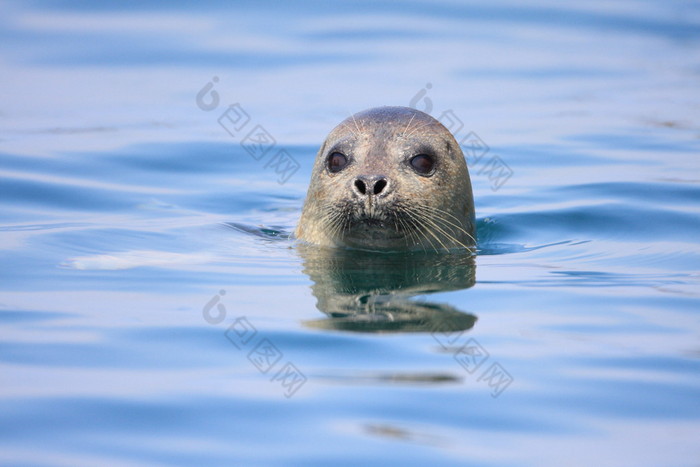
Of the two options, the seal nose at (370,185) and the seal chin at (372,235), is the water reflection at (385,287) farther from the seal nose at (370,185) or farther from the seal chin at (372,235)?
the seal nose at (370,185)

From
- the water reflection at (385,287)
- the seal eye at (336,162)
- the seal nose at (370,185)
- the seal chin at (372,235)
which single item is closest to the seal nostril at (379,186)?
the seal nose at (370,185)

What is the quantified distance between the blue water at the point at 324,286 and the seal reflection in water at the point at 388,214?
0.21ft

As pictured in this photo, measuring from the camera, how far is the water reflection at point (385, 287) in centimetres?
554

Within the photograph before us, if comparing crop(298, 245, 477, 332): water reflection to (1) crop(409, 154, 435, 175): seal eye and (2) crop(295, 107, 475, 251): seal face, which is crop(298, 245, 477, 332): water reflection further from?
(1) crop(409, 154, 435, 175): seal eye

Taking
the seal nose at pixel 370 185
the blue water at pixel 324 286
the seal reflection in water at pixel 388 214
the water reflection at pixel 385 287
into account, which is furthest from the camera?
the seal nose at pixel 370 185

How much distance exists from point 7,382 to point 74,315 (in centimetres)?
116

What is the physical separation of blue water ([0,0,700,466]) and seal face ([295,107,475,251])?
241 mm

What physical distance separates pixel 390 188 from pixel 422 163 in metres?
0.63

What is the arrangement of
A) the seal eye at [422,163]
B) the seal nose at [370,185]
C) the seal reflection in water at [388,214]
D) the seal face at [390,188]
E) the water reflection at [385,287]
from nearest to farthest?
the water reflection at [385,287] → the seal reflection in water at [388,214] → the seal nose at [370,185] → the seal face at [390,188] → the seal eye at [422,163]

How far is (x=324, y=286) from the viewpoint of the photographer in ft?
21.1

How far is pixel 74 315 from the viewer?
5715 mm

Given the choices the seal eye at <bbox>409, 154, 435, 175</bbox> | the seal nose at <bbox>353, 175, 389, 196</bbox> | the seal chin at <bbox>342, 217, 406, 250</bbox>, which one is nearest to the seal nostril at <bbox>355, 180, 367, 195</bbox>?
the seal nose at <bbox>353, 175, 389, 196</bbox>

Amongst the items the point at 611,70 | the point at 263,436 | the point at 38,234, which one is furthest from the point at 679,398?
the point at 611,70

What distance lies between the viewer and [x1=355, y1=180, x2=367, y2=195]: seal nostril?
6789 millimetres
